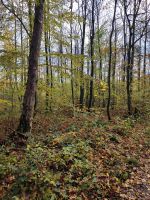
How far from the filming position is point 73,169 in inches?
241

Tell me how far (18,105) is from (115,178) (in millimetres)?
7110

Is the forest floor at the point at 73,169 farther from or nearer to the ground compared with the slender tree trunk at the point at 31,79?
nearer to the ground

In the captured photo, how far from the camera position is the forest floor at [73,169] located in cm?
522

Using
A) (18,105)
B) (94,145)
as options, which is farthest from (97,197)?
(18,105)

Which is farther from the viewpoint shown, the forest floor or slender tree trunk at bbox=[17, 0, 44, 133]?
slender tree trunk at bbox=[17, 0, 44, 133]

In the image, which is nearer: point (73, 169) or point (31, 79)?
point (73, 169)

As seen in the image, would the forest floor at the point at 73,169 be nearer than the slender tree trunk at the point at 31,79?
Yes

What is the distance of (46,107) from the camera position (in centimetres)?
1570

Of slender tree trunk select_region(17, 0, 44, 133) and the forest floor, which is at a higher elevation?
slender tree trunk select_region(17, 0, 44, 133)

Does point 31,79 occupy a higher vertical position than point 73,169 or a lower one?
higher

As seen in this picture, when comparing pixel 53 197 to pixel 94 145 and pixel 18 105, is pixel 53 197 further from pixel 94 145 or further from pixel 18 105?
pixel 18 105

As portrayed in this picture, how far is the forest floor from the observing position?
205 inches

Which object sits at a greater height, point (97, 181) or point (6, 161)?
point (6, 161)

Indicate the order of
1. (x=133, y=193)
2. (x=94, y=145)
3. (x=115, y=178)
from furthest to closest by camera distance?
(x=94, y=145), (x=115, y=178), (x=133, y=193)
